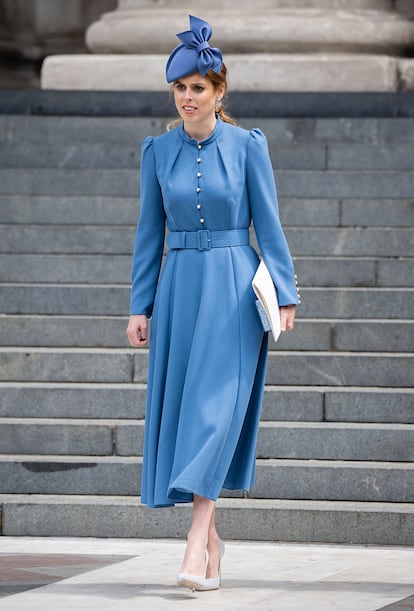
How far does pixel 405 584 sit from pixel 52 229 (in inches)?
187

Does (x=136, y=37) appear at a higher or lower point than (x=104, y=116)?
higher

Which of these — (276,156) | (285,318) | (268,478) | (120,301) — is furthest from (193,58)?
(276,156)

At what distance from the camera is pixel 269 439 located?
7.91 metres

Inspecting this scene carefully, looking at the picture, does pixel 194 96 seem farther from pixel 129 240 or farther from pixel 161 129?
pixel 161 129

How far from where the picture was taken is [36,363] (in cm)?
866

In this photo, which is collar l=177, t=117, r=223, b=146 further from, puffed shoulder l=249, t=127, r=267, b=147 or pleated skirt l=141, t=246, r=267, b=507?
pleated skirt l=141, t=246, r=267, b=507

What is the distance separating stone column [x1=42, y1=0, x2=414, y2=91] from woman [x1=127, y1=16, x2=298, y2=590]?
22.9 feet

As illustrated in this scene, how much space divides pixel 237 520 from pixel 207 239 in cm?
169

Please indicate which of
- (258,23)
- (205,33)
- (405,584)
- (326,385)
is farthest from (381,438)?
(258,23)

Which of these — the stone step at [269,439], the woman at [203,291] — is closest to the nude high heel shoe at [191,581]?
the woman at [203,291]

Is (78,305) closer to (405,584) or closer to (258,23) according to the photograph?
(405,584)

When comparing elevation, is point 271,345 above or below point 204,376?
above

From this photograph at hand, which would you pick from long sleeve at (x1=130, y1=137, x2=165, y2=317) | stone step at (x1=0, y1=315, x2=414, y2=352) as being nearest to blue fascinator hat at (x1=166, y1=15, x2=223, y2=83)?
long sleeve at (x1=130, y1=137, x2=165, y2=317)

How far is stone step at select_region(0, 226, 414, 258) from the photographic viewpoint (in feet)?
32.5
